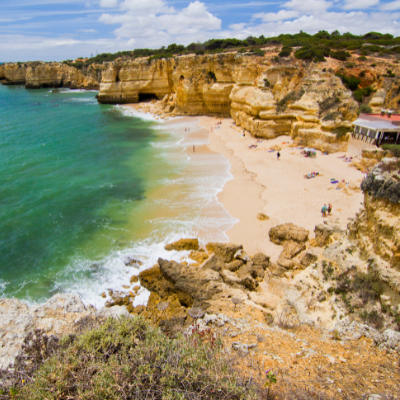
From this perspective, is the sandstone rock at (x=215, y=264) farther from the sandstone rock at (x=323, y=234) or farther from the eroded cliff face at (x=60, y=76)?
the eroded cliff face at (x=60, y=76)

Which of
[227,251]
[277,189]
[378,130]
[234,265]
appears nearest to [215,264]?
[234,265]

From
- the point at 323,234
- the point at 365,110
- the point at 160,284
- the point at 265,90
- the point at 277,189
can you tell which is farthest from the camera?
the point at 265,90

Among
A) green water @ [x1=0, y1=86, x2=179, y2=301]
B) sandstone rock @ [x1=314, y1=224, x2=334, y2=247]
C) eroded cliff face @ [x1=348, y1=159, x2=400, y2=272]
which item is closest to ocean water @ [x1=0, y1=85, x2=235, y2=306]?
green water @ [x1=0, y1=86, x2=179, y2=301]

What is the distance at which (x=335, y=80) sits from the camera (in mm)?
Answer: 25203

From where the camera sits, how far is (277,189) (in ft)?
62.3

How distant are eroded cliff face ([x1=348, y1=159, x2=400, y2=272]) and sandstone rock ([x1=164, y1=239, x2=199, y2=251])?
24.6 ft

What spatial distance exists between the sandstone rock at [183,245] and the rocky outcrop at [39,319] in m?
7.13

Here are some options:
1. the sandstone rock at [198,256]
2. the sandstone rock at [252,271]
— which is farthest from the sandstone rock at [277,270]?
the sandstone rock at [198,256]

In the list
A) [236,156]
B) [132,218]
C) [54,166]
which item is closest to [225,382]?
[132,218]

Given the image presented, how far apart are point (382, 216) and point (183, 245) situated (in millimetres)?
8829

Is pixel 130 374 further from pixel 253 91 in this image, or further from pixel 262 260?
pixel 253 91

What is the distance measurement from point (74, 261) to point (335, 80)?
86.8ft

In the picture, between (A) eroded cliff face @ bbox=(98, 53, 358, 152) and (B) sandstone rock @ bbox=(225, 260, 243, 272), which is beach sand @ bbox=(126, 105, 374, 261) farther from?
(A) eroded cliff face @ bbox=(98, 53, 358, 152)

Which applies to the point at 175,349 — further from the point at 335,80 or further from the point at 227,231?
the point at 335,80
